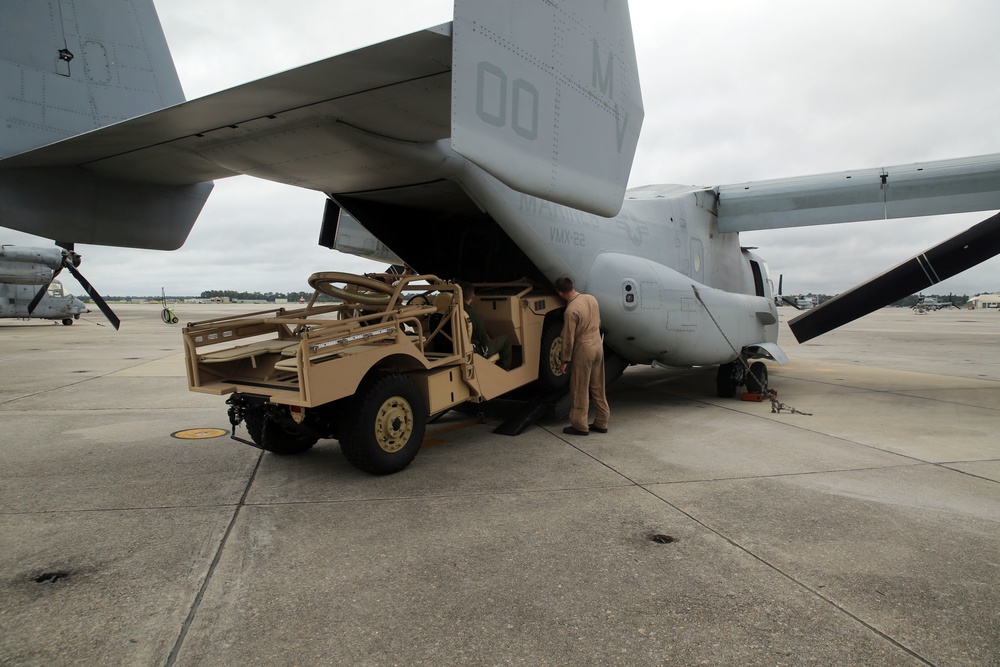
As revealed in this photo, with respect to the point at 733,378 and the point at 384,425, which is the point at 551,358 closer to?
A: the point at 384,425

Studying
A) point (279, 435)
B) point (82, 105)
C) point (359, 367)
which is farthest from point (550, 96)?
point (82, 105)

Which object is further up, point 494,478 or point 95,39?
point 95,39

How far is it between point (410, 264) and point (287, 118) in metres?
3.47

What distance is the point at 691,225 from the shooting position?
373 inches

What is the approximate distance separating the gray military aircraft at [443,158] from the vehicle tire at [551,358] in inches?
24.5

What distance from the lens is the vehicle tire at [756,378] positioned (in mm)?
8927

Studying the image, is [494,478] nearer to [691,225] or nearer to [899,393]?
[691,225]

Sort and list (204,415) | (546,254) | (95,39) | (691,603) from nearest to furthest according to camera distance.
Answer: (691,603) < (95,39) < (546,254) < (204,415)

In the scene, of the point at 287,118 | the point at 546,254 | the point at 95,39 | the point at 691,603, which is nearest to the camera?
the point at 691,603

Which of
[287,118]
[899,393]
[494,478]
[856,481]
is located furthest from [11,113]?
[899,393]

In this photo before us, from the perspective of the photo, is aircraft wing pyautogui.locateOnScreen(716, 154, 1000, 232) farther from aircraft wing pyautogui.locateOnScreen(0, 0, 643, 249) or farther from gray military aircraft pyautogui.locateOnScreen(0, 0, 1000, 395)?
aircraft wing pyautogui.locateOnScreen(0, 0, 643, 249)

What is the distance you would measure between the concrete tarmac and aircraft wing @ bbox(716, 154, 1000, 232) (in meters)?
3.46

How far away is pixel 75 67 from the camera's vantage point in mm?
5156

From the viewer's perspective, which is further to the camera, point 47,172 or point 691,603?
point 47,172
